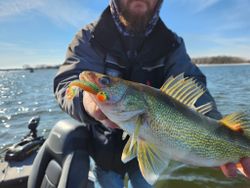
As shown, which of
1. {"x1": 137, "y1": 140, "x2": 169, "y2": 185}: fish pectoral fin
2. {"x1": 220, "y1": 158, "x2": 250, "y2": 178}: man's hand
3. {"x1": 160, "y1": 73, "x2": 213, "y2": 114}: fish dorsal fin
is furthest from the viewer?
{"x1": 220, "y1": 158, "x2": 250, "y2": 178}: man's hand

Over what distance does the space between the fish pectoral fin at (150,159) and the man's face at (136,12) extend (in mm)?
1725

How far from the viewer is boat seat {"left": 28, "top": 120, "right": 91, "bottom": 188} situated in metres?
3.39

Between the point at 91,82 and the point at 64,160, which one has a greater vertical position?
the point at 91,82

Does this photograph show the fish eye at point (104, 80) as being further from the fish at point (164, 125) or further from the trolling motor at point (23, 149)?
the trolling motor at point (23, 149)

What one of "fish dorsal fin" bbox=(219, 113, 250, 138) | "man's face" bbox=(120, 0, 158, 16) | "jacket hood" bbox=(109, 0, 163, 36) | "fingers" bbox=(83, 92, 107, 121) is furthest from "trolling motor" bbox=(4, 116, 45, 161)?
"fish dorsal fin" bbox=(219, 113, 250, 138)

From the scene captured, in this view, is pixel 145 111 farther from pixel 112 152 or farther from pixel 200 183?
pixel 200 183

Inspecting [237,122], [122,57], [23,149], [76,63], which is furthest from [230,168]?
[23,149]

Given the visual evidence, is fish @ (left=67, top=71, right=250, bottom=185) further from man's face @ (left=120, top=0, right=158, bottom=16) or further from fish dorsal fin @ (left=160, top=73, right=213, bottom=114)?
man's face @ (left=120, top=0, right=158, bottom=16)

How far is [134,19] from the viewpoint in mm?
3812

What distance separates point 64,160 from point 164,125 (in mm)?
1450

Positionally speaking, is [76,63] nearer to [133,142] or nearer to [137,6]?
[137,6]

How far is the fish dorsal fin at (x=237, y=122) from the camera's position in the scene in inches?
113

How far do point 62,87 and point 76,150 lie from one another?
0.67 meters

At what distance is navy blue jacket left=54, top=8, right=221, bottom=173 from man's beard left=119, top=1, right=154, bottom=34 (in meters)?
0.10
